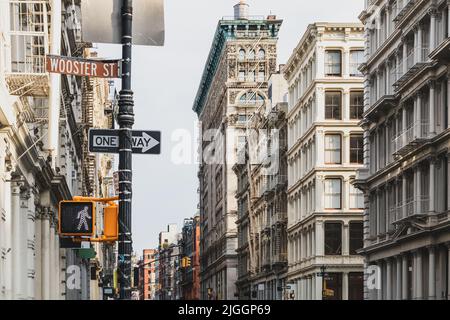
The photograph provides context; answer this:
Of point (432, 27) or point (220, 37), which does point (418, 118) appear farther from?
point (220, 37)

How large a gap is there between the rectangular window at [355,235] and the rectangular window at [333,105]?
28.6 ft

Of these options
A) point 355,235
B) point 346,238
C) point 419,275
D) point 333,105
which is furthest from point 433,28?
point 355,235

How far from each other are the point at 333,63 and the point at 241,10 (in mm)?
86472

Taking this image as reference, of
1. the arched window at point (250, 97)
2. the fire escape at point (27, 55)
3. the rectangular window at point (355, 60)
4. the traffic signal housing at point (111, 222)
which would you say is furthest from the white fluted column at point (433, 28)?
the arched window at point (250, 97)

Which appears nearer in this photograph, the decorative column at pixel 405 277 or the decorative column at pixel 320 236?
the decorative column at pixel 405 277

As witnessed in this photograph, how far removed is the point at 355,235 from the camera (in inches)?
3420

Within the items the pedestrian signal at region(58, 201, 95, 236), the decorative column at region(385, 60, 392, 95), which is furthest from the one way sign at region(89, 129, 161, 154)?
the decorative column at region(385, 60, 392, 95)

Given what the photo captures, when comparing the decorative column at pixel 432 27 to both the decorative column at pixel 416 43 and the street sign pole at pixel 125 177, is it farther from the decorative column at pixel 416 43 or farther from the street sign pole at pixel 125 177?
the street sign pole at pixel 125 177

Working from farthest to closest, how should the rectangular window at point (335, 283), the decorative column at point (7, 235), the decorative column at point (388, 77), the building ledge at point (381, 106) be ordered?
the rectangular window at point (335, 283) < the decorative column at point (388, 77) < the building ledge at point (381, 106) < the decorative column at point (7, 235)

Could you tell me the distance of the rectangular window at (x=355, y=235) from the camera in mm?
86500

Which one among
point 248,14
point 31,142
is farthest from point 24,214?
point 248,14

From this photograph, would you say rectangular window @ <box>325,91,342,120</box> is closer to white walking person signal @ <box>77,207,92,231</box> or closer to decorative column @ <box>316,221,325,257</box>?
decorative column @ <box>316,221,325,257</box>
